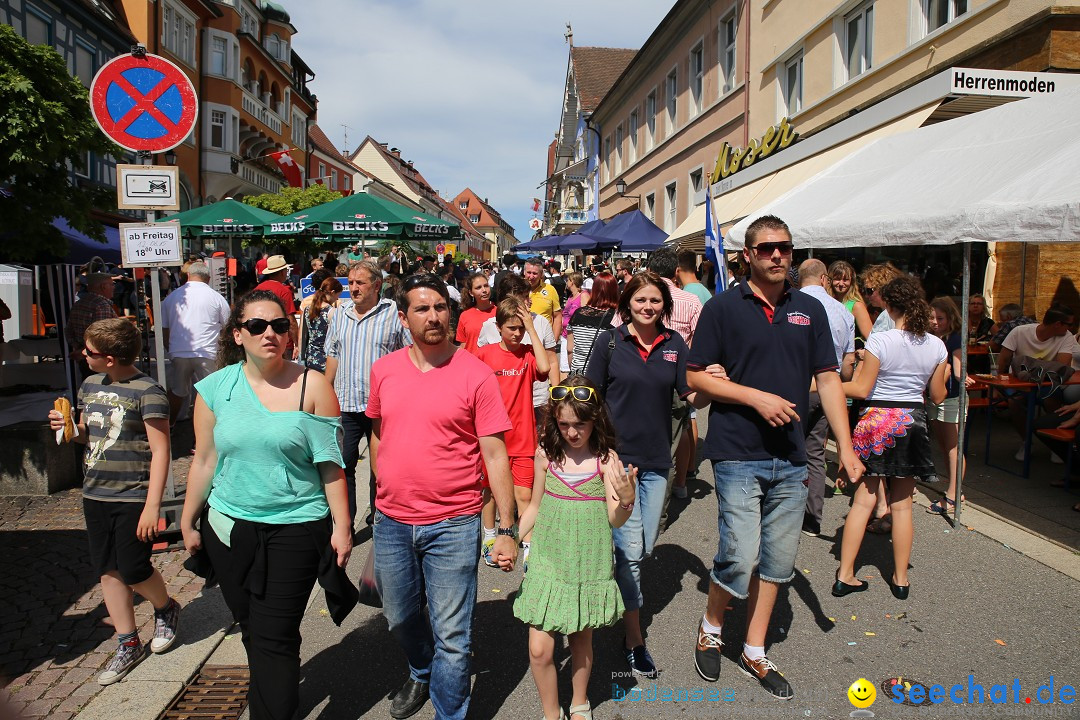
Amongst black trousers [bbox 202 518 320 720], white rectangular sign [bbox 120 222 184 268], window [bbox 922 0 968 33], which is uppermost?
window [bbox 922 0 968 33]

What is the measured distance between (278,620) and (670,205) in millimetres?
24075

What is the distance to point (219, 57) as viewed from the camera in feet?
102

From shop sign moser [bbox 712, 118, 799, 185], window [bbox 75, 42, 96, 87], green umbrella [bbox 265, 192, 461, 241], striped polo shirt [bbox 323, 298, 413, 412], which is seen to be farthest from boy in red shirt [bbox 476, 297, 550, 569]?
window [bbox 75, 42, 96, 87]

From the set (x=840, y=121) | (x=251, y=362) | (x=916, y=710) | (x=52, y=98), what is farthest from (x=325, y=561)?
(x=840, y=121)

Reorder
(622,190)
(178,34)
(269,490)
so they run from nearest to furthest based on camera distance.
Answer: (269,490)
(622,190)
(178,34)

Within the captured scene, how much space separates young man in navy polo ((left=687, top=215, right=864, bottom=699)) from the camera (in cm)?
334

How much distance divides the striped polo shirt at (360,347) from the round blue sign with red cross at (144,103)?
1.95 metres

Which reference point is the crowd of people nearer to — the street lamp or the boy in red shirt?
the boy in red shirt

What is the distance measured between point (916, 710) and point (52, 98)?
8.21 m

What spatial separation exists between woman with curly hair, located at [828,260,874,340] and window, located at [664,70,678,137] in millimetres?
20088

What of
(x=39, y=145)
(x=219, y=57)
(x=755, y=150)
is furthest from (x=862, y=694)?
(x=219, y=57)

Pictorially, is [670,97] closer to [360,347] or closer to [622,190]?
[622,190]

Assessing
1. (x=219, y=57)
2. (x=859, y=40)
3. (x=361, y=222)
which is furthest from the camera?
(x=219, y=57)

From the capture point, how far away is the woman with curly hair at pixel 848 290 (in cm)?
620
